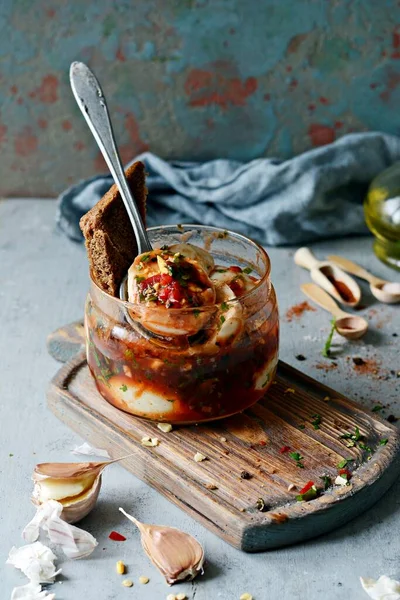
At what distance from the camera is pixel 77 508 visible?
55.6 inches

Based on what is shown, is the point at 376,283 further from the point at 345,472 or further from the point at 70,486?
the point at 70,486

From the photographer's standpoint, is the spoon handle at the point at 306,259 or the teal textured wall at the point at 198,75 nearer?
the spoon handle at the point at 306,259

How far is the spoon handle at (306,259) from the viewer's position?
Answer: 2234 millimetres

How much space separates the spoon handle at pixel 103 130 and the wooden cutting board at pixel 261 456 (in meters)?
0.33

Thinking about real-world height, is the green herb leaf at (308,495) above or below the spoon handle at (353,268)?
above

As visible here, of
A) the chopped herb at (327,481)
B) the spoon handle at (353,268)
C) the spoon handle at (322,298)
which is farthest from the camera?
the spoon handle at (353,268)

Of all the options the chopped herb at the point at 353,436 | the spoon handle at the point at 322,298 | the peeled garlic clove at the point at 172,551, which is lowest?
the spoon handle at the point at 322,298

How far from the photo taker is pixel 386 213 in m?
2.21

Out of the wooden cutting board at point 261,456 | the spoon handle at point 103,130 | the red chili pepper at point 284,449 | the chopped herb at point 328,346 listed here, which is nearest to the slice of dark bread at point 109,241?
the spoon handle at point 103,130

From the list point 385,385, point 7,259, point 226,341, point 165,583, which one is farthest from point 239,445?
point 7,259

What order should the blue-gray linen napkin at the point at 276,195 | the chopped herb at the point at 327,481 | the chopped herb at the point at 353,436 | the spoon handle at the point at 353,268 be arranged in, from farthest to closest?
the blue-gray linen napkin at the point at 276,195 < the spoon handle at the point at 353,268 < the chopped herb at the point at 353,436 < the chopped herb at the point at 327,481

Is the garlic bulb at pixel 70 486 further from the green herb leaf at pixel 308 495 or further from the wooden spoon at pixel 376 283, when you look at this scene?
the wooden spoon at pixel 376 283

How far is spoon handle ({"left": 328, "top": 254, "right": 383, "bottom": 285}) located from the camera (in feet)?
7.17

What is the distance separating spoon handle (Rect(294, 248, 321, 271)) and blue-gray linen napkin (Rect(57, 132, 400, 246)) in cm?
11
